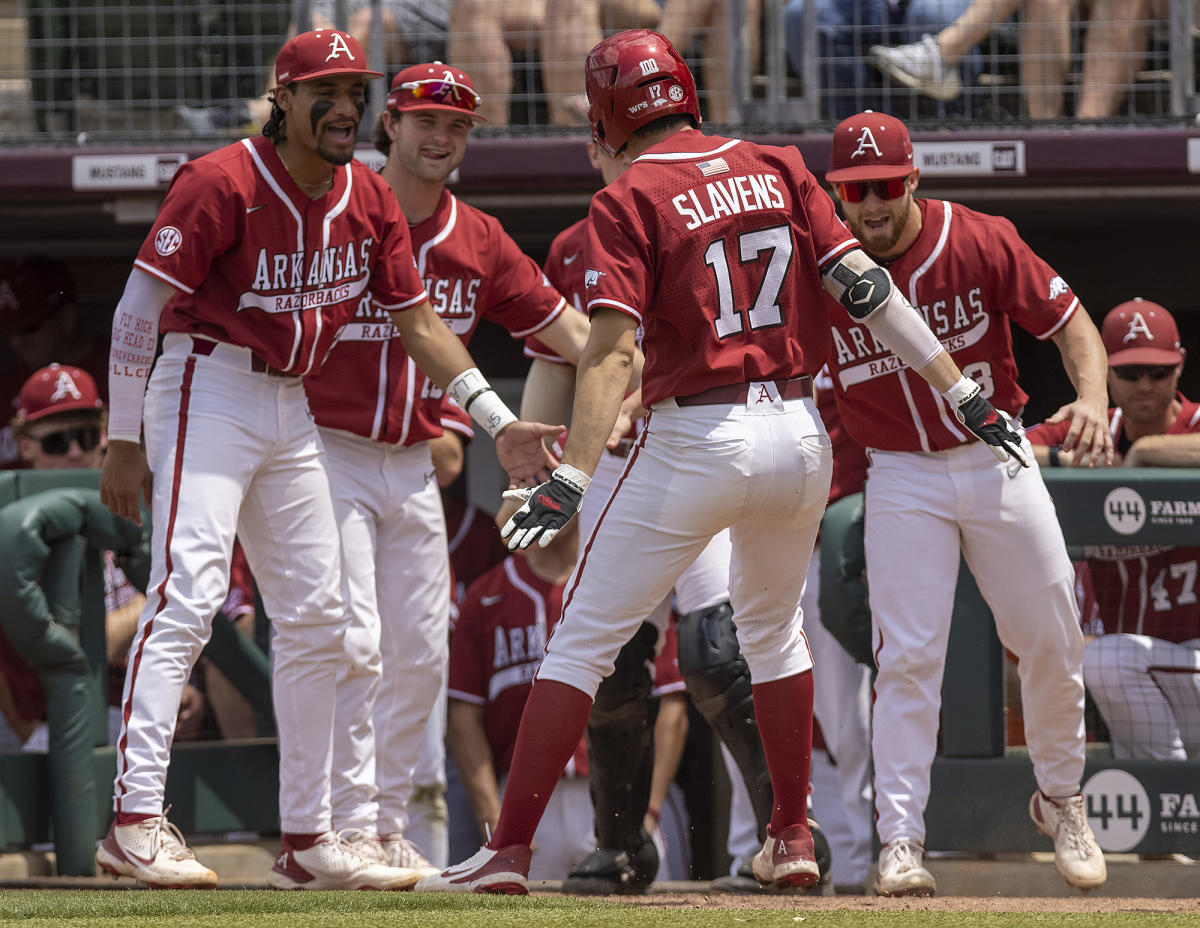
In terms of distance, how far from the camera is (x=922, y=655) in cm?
400

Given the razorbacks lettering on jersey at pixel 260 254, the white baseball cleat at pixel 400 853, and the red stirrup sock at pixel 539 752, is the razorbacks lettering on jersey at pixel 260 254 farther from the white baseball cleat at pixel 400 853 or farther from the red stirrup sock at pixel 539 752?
the white baseball cleat at pixel 400 853

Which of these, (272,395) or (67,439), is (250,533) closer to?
(272,395)

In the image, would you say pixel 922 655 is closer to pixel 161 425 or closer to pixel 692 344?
pixel 692 344

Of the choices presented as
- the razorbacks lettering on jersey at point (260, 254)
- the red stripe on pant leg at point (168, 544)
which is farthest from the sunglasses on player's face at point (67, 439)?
the red stripe on pant leg at point (168, 544)

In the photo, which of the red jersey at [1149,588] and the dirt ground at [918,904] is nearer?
the dirt ground at [918,904]

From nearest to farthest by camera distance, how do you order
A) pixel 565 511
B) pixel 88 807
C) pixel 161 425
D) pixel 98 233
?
pixel 565 511
pixel 161 425
pixel 88 807
pixel 98 233

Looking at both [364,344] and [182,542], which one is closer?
[182,542]

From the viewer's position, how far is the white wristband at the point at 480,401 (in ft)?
12.6

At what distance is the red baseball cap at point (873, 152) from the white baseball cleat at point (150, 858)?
7.24ft

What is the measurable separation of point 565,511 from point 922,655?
124 cm

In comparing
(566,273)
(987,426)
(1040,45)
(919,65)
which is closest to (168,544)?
(566,273)

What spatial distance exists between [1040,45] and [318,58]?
133 inches

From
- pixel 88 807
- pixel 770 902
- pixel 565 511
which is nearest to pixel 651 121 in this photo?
pixel 565 511

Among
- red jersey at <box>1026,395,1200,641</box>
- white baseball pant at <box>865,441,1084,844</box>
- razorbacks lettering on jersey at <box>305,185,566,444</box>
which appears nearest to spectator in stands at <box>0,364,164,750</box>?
razorbacks lettering on jersey at <box>305,185,566,444</box>
